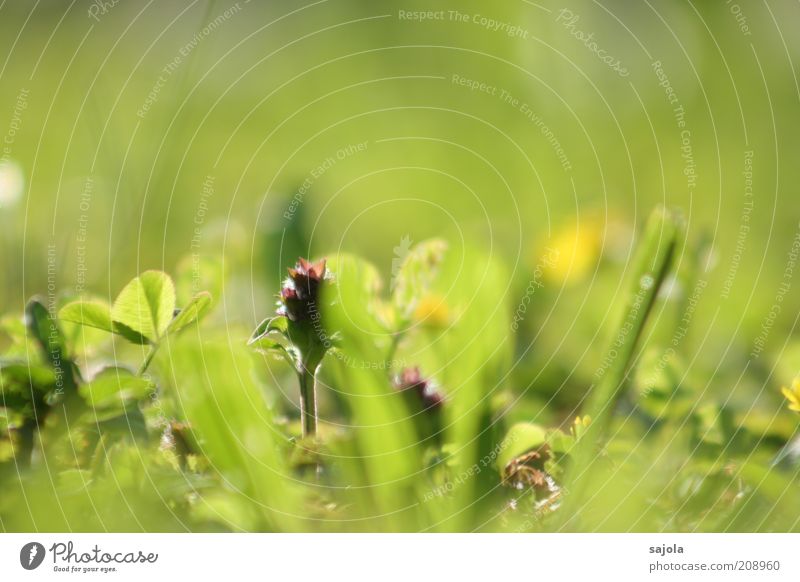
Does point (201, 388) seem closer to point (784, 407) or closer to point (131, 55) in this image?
point (131, 55)

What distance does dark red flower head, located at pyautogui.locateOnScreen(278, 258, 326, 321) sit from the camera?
0.58 metres

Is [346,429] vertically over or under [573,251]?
under

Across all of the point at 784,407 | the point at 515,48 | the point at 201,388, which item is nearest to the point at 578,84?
the point at 515,48

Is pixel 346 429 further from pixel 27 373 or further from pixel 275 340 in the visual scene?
pixel 27 373

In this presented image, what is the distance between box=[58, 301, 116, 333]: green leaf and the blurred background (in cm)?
4

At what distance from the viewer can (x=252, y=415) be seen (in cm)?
54

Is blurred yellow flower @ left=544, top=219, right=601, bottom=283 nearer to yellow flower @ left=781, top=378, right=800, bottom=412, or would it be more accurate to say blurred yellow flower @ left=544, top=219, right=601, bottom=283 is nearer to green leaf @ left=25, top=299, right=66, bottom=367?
yellow flower @ left=781, top=378, right=800, bottom=412

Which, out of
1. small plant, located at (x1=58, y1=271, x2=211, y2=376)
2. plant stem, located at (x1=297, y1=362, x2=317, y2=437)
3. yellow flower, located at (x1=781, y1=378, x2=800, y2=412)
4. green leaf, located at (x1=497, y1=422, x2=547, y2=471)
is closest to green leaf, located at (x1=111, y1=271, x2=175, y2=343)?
small plant, located at (x1=58, y1=271, x2=211, y2=376)

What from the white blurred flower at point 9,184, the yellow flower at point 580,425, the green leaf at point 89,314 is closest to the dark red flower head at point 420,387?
the yellow flower at point 580,425

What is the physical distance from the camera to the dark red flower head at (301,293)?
577 mm

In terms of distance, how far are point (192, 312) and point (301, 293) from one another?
9 centimetres

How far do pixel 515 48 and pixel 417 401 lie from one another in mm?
360

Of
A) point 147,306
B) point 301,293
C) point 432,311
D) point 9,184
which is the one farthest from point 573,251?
point 9,184

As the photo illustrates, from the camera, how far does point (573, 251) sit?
0.70m
